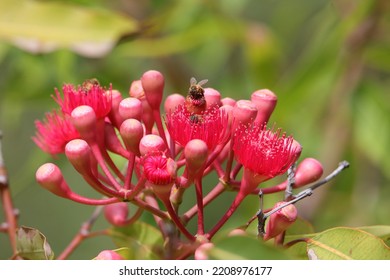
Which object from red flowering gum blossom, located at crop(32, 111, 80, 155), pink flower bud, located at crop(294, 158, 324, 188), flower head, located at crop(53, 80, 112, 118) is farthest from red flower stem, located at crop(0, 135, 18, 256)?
pink flower bud, located at crop(294, 158, 324, 188)

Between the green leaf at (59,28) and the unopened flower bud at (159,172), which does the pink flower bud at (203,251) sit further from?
the green leaf at (59,28)

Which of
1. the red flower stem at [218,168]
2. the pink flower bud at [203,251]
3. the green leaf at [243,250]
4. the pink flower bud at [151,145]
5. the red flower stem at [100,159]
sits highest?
the pink flower bud at [151,145]

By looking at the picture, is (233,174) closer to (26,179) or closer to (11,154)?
(26,179)

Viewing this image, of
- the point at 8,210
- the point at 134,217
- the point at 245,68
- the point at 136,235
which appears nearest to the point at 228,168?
the point at 134,217

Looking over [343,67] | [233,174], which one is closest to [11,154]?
[343,67]

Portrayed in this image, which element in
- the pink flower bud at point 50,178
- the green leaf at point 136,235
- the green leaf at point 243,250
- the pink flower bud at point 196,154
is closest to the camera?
the green leaf at point 243,250

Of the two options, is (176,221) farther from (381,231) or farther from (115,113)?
(381,231)

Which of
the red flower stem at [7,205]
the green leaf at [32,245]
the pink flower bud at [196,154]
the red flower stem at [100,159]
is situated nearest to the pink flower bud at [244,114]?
the pink flower bud at [196,154]
